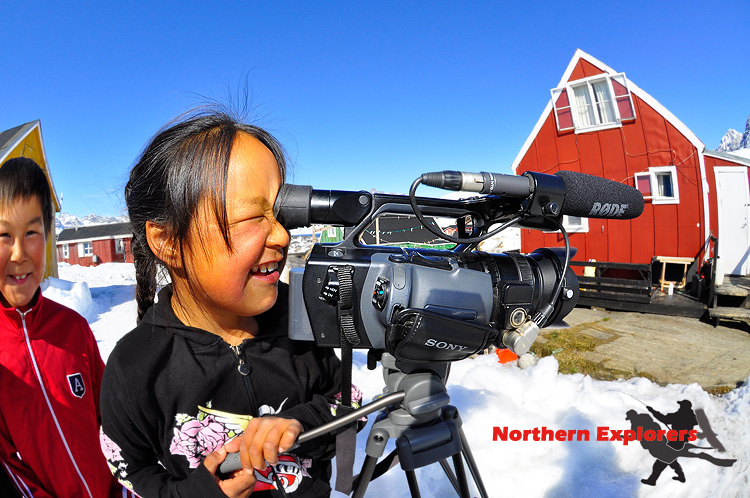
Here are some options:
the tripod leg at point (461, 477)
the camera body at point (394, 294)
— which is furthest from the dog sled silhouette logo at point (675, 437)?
the camera body at point (394, 294)

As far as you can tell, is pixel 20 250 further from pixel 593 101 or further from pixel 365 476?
pixel 593 101

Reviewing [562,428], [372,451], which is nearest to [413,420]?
[372,451]

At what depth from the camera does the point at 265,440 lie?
2.99 feet

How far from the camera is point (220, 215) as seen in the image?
3.16 ft

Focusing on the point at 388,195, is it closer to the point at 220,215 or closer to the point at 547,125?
the point at 220,215

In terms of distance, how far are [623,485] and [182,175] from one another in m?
2.99

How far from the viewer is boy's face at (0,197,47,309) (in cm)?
136

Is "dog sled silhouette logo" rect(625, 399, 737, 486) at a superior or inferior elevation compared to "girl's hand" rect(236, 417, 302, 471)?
inferior

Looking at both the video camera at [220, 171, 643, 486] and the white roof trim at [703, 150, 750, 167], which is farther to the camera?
the white roof trim at [703, 150, 750, 167]

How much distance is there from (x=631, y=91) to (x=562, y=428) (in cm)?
922

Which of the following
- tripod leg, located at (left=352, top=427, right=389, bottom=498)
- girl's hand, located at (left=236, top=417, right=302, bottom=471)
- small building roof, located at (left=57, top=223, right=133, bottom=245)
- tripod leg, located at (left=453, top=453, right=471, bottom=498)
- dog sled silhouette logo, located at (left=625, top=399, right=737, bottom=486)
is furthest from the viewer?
small building roof, located at (left=57, top=223, right=133, bottom=245)

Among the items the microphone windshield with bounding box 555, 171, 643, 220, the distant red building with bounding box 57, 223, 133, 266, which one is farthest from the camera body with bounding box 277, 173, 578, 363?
the distant red building with bounding box 57, 223, 133, 266

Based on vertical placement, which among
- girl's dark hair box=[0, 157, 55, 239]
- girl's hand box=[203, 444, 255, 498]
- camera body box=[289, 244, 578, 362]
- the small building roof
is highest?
the small building roof

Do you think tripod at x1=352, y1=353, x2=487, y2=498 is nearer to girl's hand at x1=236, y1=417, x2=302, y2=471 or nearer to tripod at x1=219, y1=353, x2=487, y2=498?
tripod at x1=219, y1=353, x2=487, y2=498
